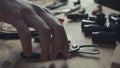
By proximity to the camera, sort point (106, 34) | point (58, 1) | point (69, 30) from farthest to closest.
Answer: point (58, 1) → point (69, 30) → point (106, 34)

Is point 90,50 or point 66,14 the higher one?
point 66,14

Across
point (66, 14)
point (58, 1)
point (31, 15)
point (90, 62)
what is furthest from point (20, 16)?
point (58, 1)

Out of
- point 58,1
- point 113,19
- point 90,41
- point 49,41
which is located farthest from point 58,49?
point 58,1

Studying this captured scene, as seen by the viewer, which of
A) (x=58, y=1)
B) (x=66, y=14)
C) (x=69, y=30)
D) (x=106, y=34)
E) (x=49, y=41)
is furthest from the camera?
(x=58, y=1)

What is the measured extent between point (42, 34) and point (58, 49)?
0.05m

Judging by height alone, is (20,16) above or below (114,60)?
above

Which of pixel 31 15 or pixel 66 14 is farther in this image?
pixel 66 14

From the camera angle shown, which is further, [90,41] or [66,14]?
[66,14]

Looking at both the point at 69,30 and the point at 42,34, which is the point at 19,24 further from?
the point at 69,30

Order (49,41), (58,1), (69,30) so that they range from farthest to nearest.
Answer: (58,1) → (69,30) → (49,41)

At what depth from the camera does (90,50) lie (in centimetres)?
64

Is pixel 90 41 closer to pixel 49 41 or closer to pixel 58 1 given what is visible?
pixel 49 41

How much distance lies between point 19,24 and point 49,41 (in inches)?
3.1

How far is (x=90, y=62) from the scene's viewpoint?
59 centimetres
